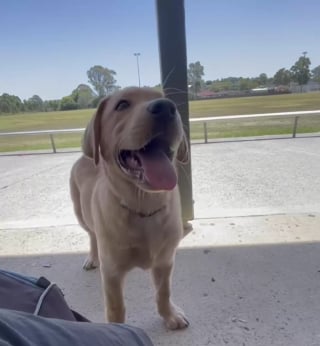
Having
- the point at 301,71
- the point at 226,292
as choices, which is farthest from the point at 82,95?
the point at 301,71

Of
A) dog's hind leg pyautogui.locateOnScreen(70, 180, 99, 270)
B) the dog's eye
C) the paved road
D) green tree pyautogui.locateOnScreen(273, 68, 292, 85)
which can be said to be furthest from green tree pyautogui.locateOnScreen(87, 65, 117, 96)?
green tree pyautogui.locateOnScreen(273, 68, 292, 85)

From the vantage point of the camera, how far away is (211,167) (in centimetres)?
384

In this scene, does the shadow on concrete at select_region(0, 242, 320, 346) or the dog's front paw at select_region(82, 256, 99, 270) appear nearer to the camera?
the shadow on concrete at select_region(0, 242, 320, 346)

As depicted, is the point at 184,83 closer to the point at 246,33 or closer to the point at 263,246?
the point at 246,33

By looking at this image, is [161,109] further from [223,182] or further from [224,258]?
[223,182]

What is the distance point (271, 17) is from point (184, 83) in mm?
1129

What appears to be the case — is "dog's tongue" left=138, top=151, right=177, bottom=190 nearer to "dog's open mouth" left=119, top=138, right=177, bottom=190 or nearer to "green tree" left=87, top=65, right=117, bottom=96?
"dog's open mouth" left=119, top=138, right=177, bottom=190

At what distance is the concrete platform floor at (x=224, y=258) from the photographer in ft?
4.39

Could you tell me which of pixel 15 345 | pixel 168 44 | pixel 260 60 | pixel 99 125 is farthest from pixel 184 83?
pixel 15 345

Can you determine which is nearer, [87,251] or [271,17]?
[87,251]

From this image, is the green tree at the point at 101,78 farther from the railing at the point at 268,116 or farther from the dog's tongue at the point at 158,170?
the railing at the point at 268,116

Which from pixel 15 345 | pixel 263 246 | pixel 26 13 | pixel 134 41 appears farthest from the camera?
pixel 26 13

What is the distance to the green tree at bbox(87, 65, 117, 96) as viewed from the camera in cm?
184

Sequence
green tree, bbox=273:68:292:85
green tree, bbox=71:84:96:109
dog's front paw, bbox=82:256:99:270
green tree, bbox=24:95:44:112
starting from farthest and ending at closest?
green tree, bbox=273:68:292:85, green tree, bbox=24:95:44:112, green tree, bbox=71:84:96:109, dog's front paw, bbox=82:256:99:270
